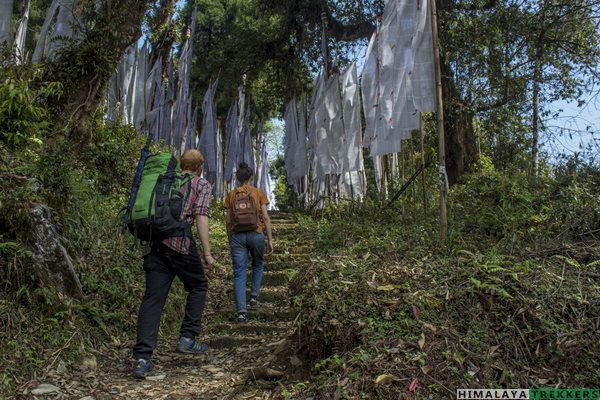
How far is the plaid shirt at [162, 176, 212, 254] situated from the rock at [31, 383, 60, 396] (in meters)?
1.18

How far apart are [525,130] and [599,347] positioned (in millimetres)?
7549

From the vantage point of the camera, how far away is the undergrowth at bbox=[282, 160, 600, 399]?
9.72 ft

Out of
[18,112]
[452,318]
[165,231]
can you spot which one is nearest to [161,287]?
[165,231]

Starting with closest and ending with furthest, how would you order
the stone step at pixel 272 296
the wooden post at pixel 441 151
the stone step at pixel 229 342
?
the wooden post at pixel 441 151, the stone step at pixel 229 342, the stone step at pixel 272 296

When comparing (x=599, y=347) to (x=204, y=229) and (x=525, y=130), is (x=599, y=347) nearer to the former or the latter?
(x=204, y=229)

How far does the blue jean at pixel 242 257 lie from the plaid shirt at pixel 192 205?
55.6 inches

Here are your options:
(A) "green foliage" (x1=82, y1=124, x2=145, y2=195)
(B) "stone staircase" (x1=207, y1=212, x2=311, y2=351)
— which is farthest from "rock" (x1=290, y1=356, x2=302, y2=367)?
(A) "green foliage" (x1=82, y1=124, x2=145, y2=195)

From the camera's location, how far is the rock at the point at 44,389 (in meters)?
3.43

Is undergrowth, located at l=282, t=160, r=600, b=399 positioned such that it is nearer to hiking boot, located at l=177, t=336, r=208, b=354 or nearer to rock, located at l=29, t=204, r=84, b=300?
hiking boot, located at l=177, t=336, r=208, b=354

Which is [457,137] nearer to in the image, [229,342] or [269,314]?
[269,314]

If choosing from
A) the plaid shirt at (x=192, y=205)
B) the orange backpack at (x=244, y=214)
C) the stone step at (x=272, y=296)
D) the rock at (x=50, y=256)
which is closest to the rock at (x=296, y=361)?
the plaid shirt at (x=192, y=205)

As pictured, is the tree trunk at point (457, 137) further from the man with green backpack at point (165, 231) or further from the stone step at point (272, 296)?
the man with green backpack at point (165, 231)

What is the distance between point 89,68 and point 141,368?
446cm

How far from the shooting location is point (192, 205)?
4.25 meters
